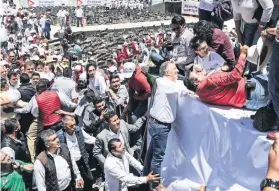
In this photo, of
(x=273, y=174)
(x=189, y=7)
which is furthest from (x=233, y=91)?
(x=189, y=7)

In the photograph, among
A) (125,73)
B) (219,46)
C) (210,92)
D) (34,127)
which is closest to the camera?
(210,92)

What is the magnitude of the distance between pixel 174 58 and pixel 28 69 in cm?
333

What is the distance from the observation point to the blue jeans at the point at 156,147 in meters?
5.46

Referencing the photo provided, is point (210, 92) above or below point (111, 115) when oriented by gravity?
above

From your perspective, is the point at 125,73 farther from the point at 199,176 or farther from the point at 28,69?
the point at 199,176

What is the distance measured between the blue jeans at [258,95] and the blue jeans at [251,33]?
1231mm

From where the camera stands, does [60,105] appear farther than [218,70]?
Yes

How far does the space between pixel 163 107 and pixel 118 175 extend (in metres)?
0.95


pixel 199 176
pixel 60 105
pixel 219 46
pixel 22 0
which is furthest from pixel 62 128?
pixel 22 0

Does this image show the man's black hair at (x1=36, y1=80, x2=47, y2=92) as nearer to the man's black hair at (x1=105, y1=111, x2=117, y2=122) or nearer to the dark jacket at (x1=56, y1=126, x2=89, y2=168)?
the dark jacket at (x1=56, y1=126, x2=89, y2=168)

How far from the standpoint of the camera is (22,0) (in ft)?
114

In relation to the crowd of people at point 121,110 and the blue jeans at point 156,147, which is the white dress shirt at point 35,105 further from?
the blue jeans at point 156,147

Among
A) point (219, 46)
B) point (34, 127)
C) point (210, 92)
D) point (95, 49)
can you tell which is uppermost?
point (219, 46)

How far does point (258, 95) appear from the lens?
16.9 ft
